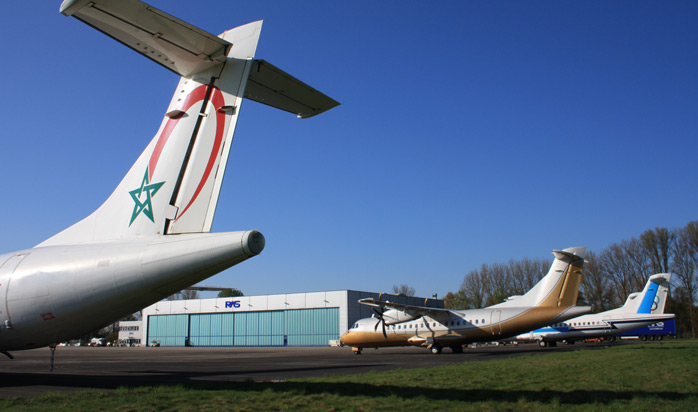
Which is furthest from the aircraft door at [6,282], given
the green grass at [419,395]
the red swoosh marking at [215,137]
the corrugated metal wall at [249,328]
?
the corrugated metal wall at [249,328]

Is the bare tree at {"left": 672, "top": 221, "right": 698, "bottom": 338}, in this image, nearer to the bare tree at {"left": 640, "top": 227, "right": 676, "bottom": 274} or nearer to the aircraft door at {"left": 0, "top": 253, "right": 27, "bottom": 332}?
the bare tree at {"left": 640, "top": 227, "right": 676, "bottom": 274}

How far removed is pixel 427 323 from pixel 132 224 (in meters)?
22.3

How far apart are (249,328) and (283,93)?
51.3 metres

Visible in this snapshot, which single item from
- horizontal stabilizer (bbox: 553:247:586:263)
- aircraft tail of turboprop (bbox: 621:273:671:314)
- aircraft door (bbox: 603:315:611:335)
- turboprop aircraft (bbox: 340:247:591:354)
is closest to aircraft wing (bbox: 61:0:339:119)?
turboprop aircraft (bbox: 340:247:591:354)

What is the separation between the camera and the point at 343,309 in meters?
50.0

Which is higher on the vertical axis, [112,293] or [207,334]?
[112,293]

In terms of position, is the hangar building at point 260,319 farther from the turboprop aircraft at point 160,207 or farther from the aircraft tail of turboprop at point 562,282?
the turboprop aircraft at point 160,207

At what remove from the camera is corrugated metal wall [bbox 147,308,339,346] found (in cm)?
5138

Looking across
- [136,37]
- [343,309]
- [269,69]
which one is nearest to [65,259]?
[136,37]

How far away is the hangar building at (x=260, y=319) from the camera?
167ft

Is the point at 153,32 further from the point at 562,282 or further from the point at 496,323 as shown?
the point at 562,282

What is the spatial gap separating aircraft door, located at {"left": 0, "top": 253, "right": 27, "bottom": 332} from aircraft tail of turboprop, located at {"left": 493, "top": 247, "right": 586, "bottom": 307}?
73.5 feet

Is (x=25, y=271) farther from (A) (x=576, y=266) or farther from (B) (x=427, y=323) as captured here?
(A) (x=576, y=266)

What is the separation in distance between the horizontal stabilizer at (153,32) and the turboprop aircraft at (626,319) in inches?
1390
